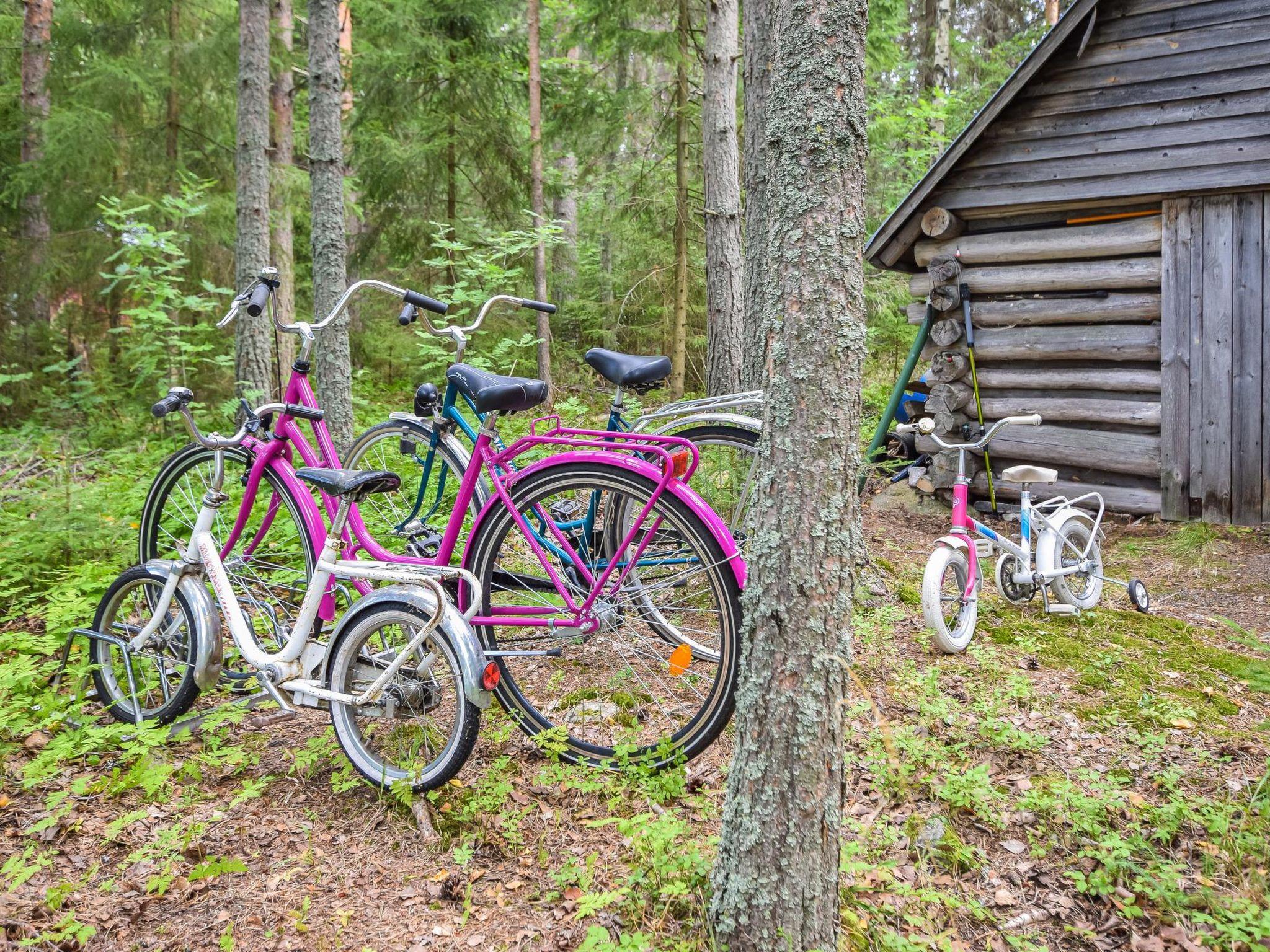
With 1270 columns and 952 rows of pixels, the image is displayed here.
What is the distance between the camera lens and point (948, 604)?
4.57m

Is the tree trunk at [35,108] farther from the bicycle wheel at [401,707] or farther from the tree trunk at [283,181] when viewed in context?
the bicycle wheel at [401,707]

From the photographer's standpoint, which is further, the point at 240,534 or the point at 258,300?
the point at 240,534

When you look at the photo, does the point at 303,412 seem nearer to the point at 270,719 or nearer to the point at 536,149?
the point at 270,719

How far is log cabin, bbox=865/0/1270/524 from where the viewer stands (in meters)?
6.61

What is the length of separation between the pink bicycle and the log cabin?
17.0 ft

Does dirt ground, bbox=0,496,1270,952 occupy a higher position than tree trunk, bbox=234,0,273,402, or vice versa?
tree trunk, bbox=234,0,273,402

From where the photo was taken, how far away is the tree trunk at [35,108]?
9.76 metres

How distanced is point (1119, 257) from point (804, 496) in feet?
22.1

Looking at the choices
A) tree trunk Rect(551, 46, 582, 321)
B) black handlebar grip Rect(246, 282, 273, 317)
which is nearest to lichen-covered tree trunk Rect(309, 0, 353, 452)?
black handlebar grip Rect(246, 282, 273, 317)

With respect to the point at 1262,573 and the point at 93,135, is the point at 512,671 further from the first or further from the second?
the point at 93,135

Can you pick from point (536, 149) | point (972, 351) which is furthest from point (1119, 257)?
point (536, 149)

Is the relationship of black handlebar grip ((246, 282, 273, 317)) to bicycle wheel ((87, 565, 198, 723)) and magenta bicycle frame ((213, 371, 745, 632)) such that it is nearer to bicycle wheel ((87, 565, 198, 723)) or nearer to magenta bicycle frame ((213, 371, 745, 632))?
magenta bicycle frame ((213, 371, 745, 632))

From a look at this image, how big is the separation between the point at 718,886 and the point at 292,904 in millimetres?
1280

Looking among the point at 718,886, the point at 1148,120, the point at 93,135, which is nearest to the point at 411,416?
the point at 718,886
